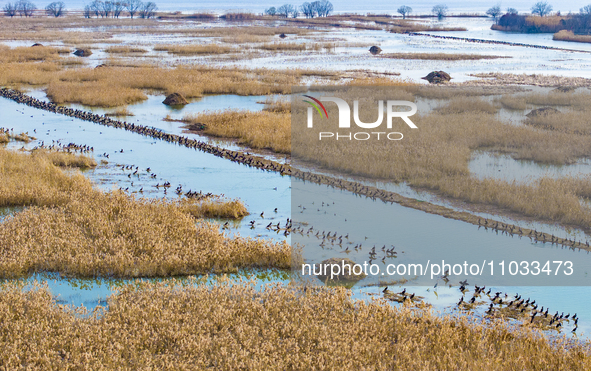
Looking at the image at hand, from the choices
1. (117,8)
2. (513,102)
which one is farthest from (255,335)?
(117,8)

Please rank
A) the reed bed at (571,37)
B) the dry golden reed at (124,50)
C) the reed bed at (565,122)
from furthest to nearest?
the reed bed at (571,37), the dry golden reed at (124,50), the reed bed at (565,122)

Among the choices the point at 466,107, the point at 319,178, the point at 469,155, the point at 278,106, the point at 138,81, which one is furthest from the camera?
the point at 138,81

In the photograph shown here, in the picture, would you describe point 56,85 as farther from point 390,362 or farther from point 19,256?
point 390,362

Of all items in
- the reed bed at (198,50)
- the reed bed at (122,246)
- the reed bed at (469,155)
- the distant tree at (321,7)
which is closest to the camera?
the reed bed at (122,246)

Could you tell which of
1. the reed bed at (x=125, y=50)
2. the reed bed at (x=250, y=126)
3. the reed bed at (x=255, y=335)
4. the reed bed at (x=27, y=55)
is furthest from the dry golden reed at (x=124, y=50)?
the reed bed at (x=255, y=335)

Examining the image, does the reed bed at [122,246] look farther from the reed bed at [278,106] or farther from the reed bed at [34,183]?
the reed bed at [278,106]

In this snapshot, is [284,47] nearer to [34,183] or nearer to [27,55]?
[27,55]

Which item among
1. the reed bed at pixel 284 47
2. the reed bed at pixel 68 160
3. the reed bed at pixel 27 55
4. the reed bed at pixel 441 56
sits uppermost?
the reed bed at pixel 284 47
